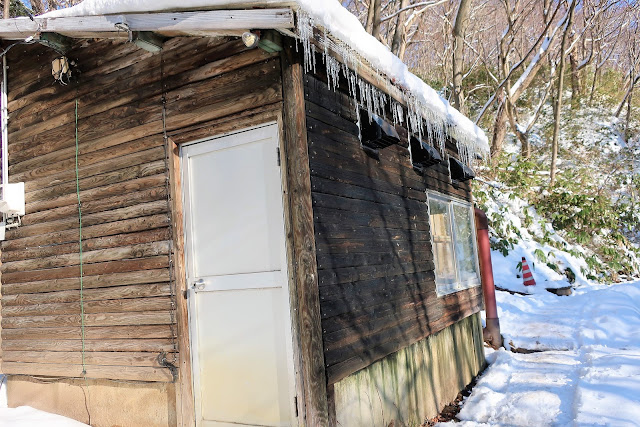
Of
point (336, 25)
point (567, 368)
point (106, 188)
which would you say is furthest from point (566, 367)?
point (106, 188)

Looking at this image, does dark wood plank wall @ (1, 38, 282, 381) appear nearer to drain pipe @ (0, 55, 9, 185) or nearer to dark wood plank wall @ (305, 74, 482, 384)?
drain pipe @ (0, 55, 9, 185)

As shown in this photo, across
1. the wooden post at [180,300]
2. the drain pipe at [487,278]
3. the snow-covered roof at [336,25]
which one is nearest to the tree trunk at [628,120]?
the drain pipe at [487,278]

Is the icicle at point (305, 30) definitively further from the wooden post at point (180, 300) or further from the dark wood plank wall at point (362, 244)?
the wooden post at point (180, 300)

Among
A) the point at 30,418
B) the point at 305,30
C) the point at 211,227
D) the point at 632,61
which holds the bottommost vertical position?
the point at 30,418

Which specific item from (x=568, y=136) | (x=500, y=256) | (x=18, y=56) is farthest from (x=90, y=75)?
(x=568, y=136)

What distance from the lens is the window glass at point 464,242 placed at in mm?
6184

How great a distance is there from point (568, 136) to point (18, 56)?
19.7 m

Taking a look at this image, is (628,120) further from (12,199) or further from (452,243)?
(12,199)

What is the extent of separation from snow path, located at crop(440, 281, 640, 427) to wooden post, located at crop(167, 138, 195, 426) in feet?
7.46

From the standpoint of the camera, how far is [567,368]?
540 cm

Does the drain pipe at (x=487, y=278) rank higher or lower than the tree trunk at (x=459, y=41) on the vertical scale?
lower

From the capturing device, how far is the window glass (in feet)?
20.3

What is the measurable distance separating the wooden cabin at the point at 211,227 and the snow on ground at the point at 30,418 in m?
0.09

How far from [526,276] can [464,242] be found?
5713mm
